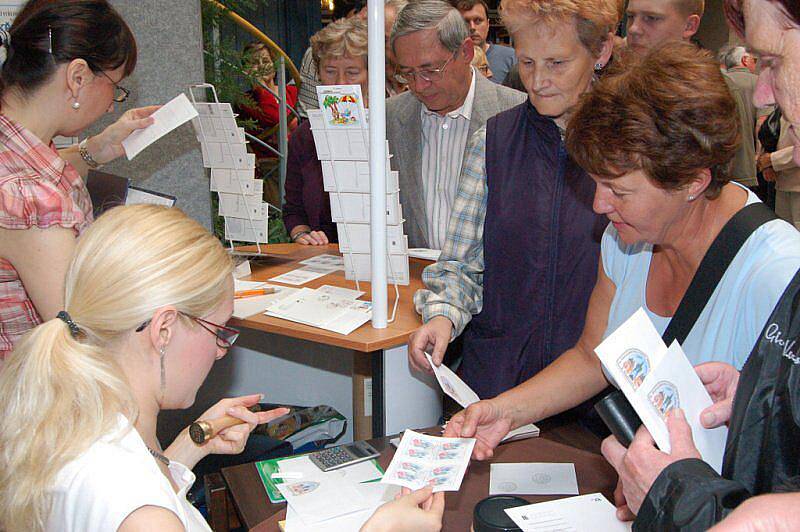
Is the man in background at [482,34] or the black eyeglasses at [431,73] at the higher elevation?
the man in background at [482,34]

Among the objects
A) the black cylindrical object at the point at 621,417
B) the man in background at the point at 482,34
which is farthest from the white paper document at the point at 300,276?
the man in background at the point at 482,34

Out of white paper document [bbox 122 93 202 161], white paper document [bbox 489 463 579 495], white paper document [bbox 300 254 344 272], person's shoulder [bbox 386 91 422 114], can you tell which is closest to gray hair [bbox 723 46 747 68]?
person's shoulder [bbox 386 91 422 114]

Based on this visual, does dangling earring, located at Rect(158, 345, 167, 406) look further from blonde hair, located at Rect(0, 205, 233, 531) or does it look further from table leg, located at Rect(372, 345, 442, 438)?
table leg, located at Rect(372, 345, 442, 438)

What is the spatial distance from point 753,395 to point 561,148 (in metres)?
1.17

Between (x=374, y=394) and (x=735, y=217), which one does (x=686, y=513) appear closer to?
(x=735, y=217)

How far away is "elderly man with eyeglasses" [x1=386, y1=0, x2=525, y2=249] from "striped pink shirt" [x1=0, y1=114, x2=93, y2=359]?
1.35 m

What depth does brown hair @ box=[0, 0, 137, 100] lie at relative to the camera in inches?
76.3

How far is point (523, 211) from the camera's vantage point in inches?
81.0

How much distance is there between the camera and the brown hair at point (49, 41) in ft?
6.36

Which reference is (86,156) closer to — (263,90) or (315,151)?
(315,151)

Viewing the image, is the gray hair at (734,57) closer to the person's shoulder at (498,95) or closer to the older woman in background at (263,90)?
the person's shoulder at (498,95)

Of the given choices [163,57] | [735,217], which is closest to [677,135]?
[735,217]

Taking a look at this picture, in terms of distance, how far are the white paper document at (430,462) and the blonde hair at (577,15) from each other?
3.63ft

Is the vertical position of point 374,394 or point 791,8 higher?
point 791,8
